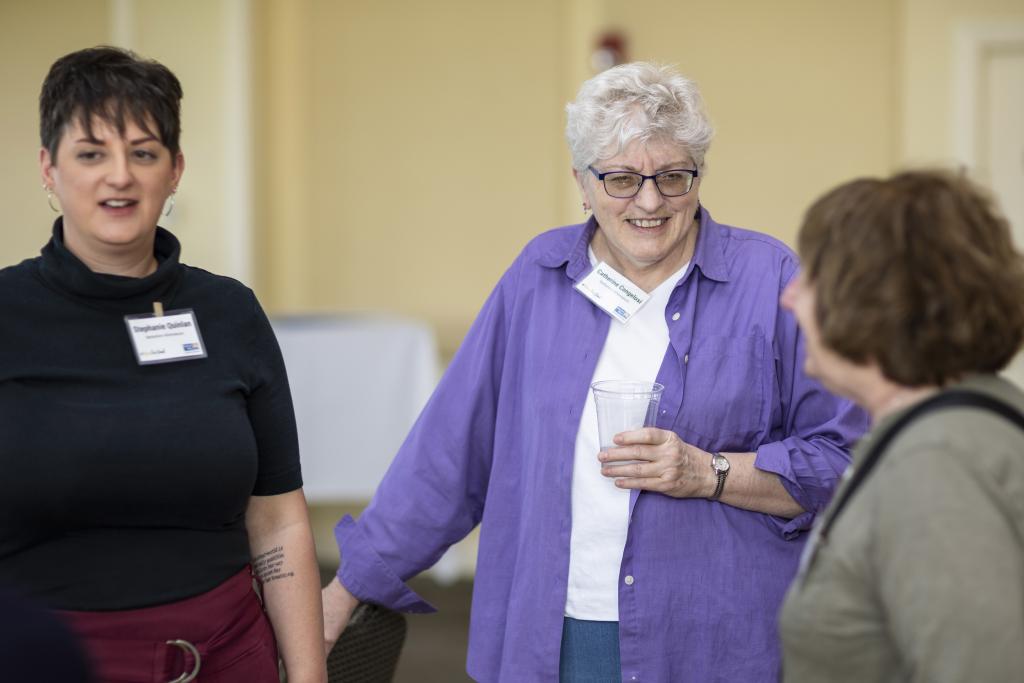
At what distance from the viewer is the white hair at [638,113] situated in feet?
6.61

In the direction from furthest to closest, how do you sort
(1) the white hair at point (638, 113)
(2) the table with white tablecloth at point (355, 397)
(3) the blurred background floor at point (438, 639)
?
1. (2) the table with white tablecloth at point (355, 397)
2. (3) the blurred background floor at point (438, 639)
3. (1) the white hair at point (638, 113)

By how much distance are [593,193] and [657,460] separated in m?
0.51

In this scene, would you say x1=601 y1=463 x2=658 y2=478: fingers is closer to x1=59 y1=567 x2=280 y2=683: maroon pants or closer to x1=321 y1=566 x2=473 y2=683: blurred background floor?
x1=59 y1=567 x2=280 y2=683: maroon pants

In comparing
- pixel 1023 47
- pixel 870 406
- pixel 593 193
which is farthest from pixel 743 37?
pixel 870 406

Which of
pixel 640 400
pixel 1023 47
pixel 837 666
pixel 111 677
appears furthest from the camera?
pixel 1023 47

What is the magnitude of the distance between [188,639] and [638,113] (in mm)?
1099

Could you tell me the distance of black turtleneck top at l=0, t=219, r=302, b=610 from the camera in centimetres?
158

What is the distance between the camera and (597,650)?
6.46 ft

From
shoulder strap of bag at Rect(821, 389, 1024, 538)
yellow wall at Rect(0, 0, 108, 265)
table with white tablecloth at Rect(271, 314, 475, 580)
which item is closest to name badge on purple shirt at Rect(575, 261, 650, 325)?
shoulder strap of bag at Rect(821, 389, 1024, 538)

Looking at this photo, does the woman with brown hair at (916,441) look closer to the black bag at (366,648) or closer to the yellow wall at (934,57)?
the black bag at (366,648)

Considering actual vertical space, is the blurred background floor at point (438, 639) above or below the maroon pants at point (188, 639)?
below

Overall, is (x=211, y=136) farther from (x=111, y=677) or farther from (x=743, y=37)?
(x=111, y=677)

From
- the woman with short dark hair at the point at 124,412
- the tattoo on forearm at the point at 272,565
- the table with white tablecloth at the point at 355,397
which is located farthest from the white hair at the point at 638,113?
the table with white tablecloth at the point at 355,397

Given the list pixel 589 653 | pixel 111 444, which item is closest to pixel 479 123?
pixel 589 653
